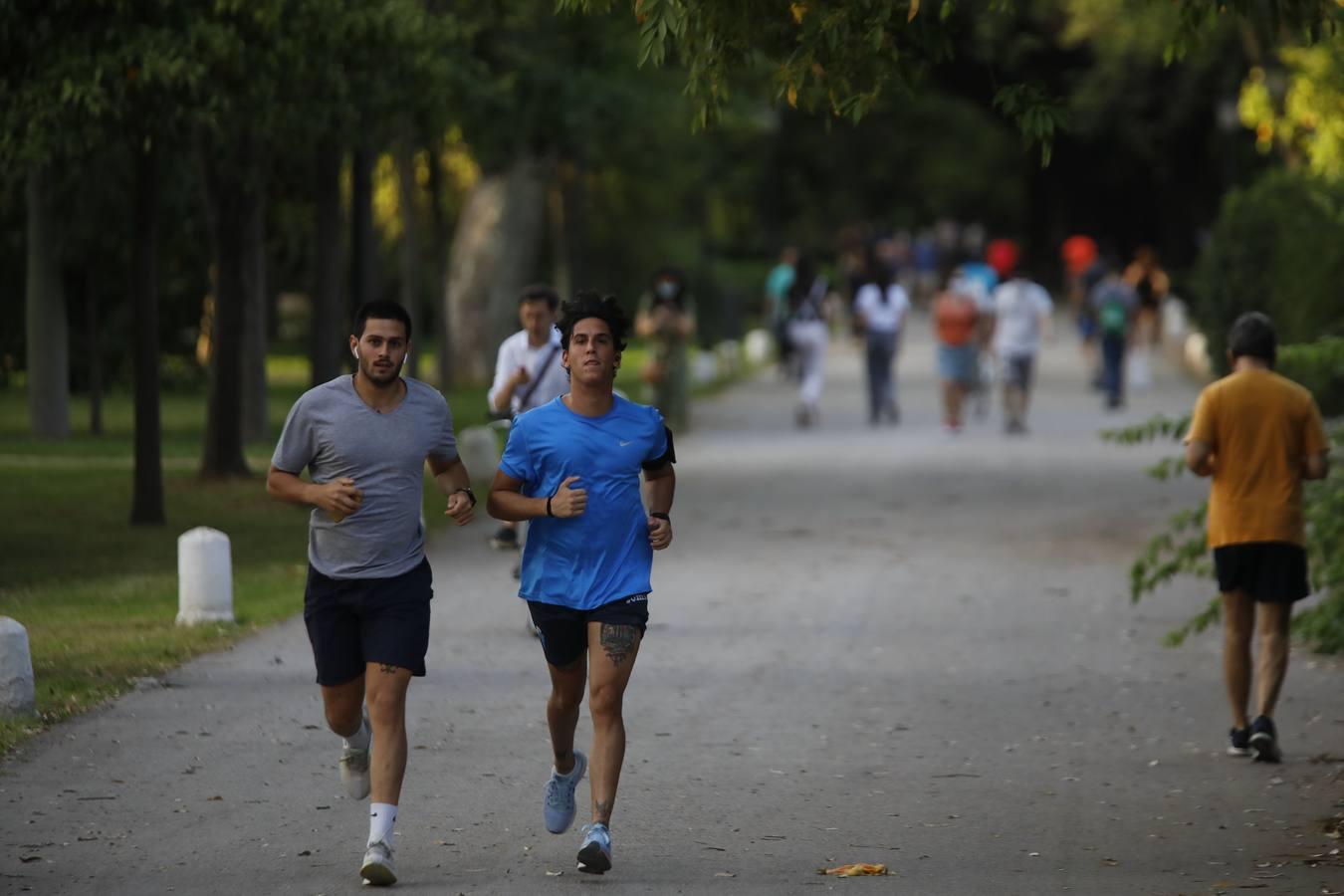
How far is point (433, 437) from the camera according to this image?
295 inches

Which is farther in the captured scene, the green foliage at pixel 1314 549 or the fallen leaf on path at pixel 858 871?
the green foliage at pixel 1314 549

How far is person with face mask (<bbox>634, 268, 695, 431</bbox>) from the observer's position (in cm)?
2464

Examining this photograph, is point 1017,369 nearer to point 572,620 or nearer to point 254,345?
point 254,345

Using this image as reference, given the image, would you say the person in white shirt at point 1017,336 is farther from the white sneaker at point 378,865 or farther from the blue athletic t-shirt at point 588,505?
the white sneaker at point 378,865

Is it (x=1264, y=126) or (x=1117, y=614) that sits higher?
(x=1264, y=126)

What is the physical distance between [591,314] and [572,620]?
946 mm

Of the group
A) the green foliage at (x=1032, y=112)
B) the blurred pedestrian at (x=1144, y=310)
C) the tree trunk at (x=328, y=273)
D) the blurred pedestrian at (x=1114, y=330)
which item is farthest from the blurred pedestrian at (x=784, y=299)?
the green foliage at (x=1032, y=112)

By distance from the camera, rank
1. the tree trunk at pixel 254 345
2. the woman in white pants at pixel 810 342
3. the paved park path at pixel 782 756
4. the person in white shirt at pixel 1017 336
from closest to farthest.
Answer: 1. the paved park path at pixel 782 756
2. the tree trunk at pixel 254 345
3. the person in white shirt at pixel 1017 336
4. the woman in white pants at pixel 810 342

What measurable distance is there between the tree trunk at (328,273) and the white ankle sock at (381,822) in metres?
12.4

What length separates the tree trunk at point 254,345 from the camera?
23.0 metres

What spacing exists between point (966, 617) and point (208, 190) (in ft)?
29.5

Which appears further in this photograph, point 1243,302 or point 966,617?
point 1243,302

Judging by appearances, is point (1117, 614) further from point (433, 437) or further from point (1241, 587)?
point (433, 437)

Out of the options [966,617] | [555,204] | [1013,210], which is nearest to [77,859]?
[966,617]
